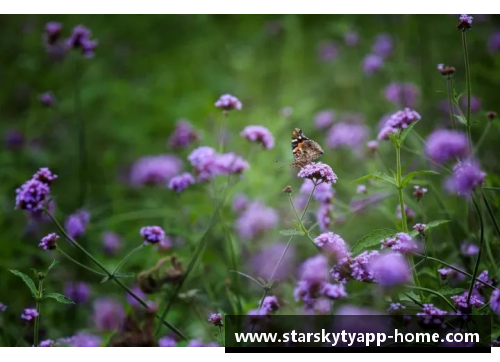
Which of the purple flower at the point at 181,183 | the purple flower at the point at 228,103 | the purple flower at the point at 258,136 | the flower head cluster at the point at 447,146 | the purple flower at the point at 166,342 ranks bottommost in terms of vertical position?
the purple flower at the point at 166,342

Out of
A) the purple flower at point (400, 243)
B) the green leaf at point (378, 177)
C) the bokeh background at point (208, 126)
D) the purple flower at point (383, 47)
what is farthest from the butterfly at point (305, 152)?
the purple flower at point (383, 47)

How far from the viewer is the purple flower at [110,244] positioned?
2348 millimetres

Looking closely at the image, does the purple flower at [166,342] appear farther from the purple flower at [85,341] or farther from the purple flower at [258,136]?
the purple flower at [258,136]

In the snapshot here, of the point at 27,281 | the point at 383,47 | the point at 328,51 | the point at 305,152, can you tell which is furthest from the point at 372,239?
the point at 328,51

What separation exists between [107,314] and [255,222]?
630 millimetres

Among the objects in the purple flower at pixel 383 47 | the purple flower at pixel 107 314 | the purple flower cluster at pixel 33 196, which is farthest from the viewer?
the purple flower at pixel 383 47

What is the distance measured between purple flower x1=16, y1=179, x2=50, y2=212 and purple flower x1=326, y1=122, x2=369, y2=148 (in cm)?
136

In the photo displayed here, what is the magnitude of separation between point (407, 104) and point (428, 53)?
415mm

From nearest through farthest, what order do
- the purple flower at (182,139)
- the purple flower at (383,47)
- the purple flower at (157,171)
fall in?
the purple flower at (182,139)
the purple flower at (157,171)
the purple flower at (383,47)

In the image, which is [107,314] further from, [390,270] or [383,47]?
[383,47]

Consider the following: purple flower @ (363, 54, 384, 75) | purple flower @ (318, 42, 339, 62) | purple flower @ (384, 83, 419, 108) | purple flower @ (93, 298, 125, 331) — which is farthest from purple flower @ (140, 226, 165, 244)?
purple flower @ (318, 42, 339, 62)

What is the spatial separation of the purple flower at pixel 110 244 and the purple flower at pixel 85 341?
55 centimetres

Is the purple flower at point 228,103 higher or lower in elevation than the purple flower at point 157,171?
lower
